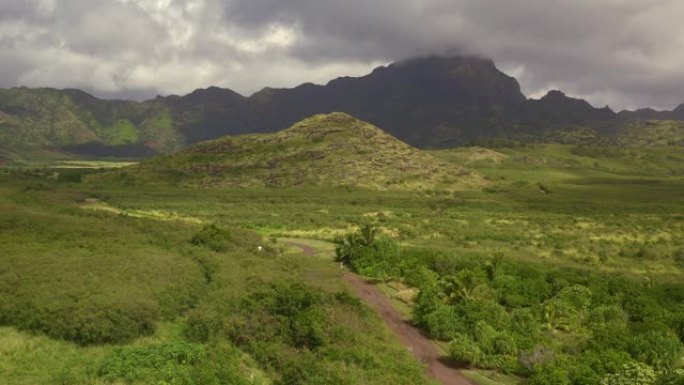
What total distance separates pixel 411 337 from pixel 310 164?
Result: 390 feet

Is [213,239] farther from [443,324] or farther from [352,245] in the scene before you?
[443,324]

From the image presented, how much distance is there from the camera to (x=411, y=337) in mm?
27156

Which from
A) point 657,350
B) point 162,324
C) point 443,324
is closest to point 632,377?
point 657,350

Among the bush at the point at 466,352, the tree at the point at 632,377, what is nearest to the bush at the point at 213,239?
the bush at the point at 466,352

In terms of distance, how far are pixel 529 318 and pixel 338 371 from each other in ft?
43.1

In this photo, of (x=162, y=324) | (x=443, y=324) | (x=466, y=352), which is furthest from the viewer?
(x=443, y=324)

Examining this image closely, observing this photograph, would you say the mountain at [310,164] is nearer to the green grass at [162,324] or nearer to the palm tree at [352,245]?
the palm tree at [352,245]

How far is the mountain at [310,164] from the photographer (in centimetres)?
13650

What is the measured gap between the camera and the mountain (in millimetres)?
136500

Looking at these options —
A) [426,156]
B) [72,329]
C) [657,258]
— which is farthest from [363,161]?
[72,329]

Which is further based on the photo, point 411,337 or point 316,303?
point 411,337

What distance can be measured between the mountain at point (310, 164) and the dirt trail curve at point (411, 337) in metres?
96.1

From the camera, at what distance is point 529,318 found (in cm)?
2856

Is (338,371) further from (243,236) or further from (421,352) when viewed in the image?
(243,236)
